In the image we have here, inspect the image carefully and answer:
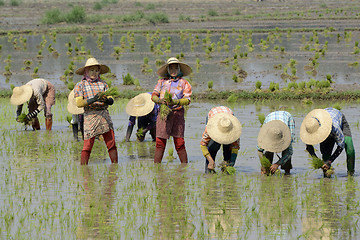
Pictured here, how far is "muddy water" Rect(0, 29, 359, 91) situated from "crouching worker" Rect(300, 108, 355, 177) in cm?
1043

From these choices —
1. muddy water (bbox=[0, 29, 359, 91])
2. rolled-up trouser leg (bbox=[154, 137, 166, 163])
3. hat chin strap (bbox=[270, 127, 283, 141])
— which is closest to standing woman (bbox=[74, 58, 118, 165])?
rolled-up trouser leg (bbox=[154, 137, 166, 163])

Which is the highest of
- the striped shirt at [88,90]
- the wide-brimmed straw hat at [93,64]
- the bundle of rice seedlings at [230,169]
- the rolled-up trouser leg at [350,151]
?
the wide-brimmed straw hat at [93,64]

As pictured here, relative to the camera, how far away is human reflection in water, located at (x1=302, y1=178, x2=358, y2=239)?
253 inches

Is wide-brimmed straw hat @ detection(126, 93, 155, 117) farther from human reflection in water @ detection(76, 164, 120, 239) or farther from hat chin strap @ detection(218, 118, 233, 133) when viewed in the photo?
hat chin strap @ detection(218, 118, 233, 133)

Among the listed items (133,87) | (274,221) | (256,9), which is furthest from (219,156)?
(256,9)

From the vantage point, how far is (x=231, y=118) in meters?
8.52

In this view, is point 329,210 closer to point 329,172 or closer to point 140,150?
point 329,172

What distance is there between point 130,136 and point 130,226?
18.2ft

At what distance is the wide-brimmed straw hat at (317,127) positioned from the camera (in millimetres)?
8133

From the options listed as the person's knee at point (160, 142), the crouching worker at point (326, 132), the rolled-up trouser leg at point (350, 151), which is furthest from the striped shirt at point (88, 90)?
the rolled-up trouser leg at point (350, 151)

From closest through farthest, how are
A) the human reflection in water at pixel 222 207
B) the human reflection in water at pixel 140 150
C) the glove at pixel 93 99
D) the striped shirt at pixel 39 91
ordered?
the human reflection in water at pixel 222 207 → the glove at pixel 93 99 → the human reflection in water at pixel 140 150 → the striped shirt at pixel 39 91

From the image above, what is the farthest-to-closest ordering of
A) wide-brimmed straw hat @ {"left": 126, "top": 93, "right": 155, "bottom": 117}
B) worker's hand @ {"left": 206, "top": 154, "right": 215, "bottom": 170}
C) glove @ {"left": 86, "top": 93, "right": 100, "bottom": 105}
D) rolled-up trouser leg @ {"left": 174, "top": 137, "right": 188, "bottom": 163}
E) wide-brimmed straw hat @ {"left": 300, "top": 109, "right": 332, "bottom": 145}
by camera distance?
wide-brimmed straw hat @ {"left": 126, "top": 93, "right": 155, "bottom": 117} < rolled-up trouser leg @ {"left": 174, "top": 137, "right": 188, "bottom": 163} < glove @ {"left": 86, "top": 93, "right": 100, "bottom": 105} < worker's hand @ {"left": 206, "top": 154, "right": 215, "bottom": 170} < wide-brimmed straw hat @ {"left": 300, "top": 109, "right": 332, "bottom": 145}

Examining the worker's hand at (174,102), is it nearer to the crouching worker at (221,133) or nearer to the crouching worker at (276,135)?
the crouching worker at (221,133)

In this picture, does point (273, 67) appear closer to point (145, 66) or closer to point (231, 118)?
point (145, 66)
